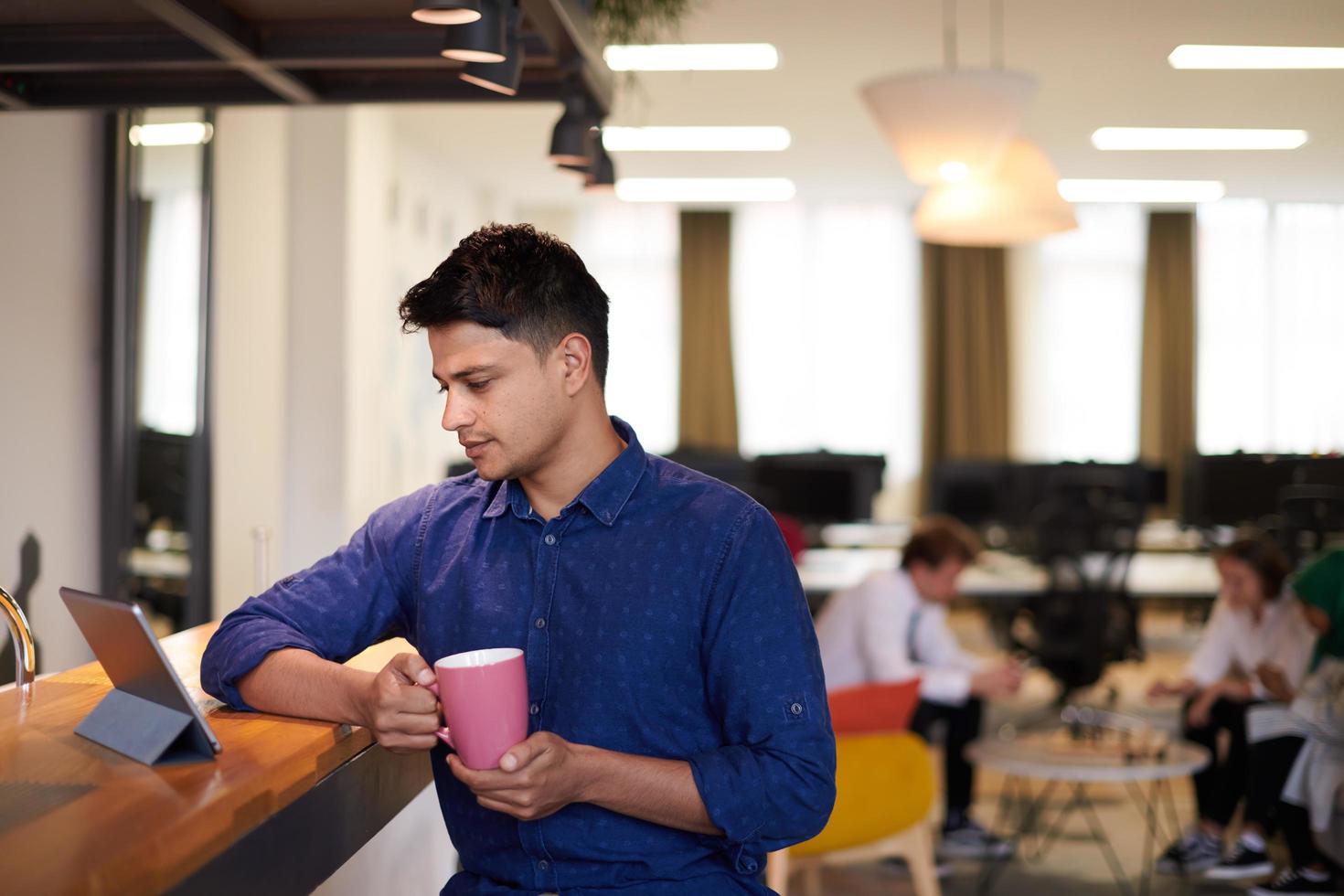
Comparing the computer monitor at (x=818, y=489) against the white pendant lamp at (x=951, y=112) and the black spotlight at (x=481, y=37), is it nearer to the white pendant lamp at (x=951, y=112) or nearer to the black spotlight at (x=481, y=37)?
the white pendant lamp at (x=951, y=112)

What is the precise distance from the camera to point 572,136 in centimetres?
315

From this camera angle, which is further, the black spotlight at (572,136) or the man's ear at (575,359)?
the black spotlight at (572,136)

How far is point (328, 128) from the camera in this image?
586 cm

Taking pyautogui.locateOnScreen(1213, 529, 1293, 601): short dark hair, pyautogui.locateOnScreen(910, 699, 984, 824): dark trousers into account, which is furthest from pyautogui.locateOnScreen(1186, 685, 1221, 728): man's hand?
pyautogui.locateOnScreen(910, 699, 984, 824): dark trousers

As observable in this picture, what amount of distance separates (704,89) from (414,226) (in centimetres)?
220

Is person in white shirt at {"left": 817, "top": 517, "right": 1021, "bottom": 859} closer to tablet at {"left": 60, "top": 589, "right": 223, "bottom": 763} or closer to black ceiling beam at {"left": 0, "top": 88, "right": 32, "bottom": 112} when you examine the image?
black ceiling beam at {"left": 0, "top": 88, "right": 32, "bottom": 112}

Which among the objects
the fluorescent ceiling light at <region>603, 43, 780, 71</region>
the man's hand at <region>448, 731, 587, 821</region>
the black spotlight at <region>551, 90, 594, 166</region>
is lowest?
the man's hand at <region>448, 731, 587, 821</region>

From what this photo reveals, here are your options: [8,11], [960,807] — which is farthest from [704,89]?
[8,11]

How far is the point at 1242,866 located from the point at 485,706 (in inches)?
158

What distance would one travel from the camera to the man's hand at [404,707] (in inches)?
54.9

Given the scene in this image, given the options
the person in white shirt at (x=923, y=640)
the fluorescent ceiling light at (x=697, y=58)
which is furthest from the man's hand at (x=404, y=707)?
the fluorescent ceiling light at (x=697, y=58)

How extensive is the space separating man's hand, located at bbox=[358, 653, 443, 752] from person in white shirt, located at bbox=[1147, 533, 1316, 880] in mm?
3870

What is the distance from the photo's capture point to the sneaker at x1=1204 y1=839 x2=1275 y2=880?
450cm

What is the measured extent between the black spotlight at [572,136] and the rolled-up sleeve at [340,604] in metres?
1.57
